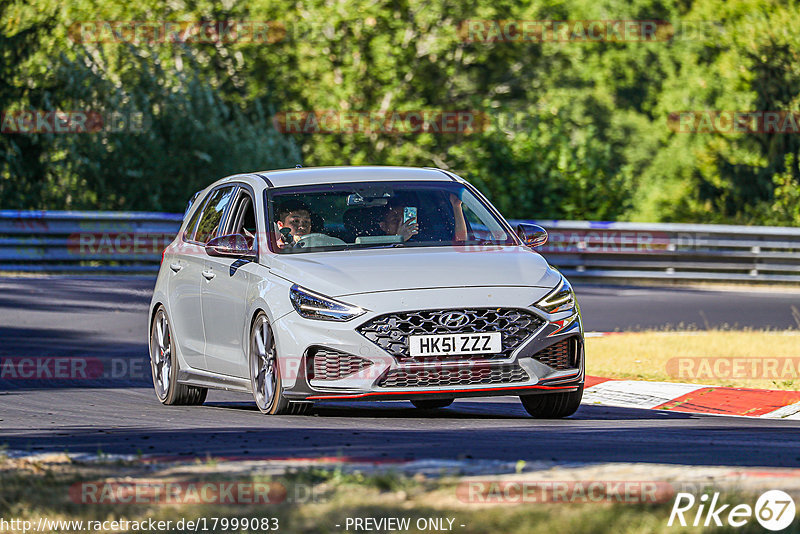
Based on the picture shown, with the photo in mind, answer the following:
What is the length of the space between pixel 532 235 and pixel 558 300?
1140 millimetres

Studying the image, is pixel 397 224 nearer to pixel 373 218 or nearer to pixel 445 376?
pixel 373 218

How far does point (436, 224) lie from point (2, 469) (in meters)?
4.27

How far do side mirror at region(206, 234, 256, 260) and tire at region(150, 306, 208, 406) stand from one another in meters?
1.47

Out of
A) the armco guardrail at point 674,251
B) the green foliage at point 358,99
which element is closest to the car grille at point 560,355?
the armco guardrail at point 674,251

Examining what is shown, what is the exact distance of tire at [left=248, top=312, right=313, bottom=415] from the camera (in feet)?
33.0

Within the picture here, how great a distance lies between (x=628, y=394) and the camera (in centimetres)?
1232

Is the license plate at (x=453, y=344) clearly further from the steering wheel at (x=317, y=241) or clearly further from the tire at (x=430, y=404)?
the tire at (x=430, y=404)

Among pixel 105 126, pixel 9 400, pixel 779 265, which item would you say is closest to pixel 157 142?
pixel 105 126

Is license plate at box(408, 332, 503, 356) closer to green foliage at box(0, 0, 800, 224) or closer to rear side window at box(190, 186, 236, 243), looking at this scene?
rear side window at box(190, 186, 236, 243)

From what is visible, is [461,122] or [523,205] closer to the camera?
[523,205]

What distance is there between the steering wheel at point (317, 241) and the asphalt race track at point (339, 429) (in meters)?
1.12

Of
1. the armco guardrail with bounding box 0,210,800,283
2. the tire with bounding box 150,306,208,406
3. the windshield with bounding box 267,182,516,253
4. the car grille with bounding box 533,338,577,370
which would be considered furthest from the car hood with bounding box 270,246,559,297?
the armco guardrail with bounding box 0,210,800,283

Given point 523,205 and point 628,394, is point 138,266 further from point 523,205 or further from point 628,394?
point 628,394

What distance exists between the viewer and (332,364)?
9766 millimetres
